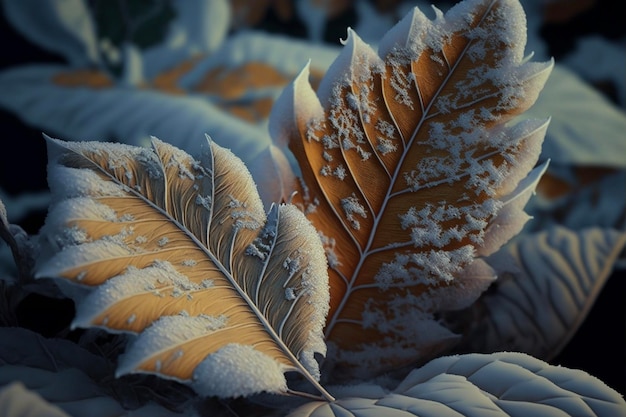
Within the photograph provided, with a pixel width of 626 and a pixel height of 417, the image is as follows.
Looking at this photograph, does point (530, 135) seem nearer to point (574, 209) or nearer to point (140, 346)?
point (140, 346)

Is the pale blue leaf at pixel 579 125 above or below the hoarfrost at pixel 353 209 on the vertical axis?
below

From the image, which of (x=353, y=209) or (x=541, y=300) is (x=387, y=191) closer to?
(x=353, y=209)

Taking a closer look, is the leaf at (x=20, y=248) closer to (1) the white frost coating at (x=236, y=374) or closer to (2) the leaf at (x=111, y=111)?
(1) the white frost coating at (x=236, y=374)

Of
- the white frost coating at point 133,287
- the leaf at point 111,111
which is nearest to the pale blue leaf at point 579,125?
the leaf at point 111,111

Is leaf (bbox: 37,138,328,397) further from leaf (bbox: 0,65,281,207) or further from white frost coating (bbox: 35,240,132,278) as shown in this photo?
leaf (bbox: 0,65,281,207)

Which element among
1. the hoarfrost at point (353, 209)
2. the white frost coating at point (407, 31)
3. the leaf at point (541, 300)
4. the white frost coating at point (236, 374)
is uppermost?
the white frost coating at point (407, 31)

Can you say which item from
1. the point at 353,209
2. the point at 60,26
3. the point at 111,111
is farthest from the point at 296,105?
the point at 60,26
